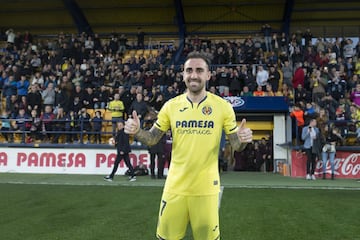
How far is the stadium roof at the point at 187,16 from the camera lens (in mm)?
27531

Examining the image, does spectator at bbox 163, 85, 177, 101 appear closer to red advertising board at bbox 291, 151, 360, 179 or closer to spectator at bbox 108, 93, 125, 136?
spectator at bbox 108, 93, 125, 136

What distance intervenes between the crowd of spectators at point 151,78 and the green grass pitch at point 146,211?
5.70m

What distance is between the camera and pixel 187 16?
28906 mm

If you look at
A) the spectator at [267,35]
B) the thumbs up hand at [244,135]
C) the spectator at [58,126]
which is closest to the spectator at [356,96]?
the spectator at [267,35]

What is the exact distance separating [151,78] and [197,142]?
57.3ft

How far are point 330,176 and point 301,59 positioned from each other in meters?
7.86

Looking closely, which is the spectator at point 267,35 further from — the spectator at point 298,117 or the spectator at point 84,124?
the spectator at point 84,124

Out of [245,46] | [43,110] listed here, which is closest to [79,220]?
[43,110]

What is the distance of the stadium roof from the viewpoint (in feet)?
90.3

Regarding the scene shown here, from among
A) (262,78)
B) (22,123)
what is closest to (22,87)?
(22,123)

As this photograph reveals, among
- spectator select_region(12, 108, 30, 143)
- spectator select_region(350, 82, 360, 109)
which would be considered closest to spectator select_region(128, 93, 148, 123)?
spectator select_region(12, 108, 30, 143)

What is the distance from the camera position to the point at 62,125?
62.0 ft

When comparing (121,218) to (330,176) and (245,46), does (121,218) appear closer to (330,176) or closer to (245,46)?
(330,176)

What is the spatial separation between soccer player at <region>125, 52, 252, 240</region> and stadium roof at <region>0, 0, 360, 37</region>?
24.3 m
